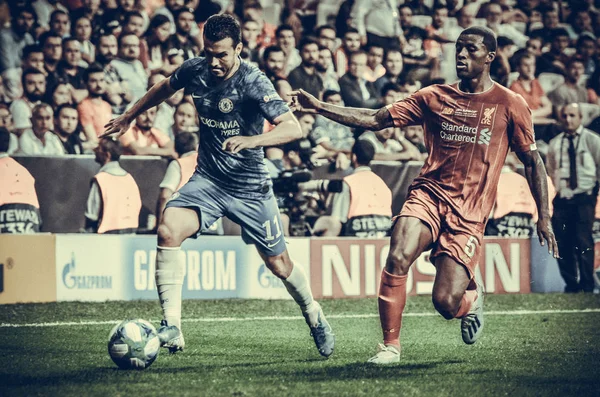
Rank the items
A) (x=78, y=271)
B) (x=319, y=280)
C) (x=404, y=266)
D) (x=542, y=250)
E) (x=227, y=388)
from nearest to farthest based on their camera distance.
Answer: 1. (x=227, y=388)
2. (x=404, y=266)
3. (x=78, y=271)
4. (x=319, y=280)
5. (x=542, y=250)

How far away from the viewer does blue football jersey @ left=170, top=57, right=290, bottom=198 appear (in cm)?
674

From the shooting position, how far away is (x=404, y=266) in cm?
662

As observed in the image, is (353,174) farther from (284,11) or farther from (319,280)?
(284,11)

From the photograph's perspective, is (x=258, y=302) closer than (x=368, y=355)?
No

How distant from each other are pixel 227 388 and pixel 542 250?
317 inches

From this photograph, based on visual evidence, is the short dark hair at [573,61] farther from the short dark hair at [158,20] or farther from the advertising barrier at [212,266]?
the advertising barrier at [212,266]

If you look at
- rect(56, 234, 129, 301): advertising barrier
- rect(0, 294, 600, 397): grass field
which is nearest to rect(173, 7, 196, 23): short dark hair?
rect(56, 234, 129, 301): advertising barrier

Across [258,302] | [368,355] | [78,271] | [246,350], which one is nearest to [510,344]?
[368,355]

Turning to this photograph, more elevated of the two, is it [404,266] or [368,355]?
[404,266]

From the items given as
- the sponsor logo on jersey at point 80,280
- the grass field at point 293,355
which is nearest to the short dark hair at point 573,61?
the grass field at point 293,355

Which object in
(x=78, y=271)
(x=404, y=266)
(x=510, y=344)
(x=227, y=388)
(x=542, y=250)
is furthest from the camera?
(x=542, y=250)

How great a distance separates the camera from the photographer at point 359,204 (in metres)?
12.2

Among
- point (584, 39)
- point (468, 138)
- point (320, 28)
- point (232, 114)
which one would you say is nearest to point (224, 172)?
point (232, 114)

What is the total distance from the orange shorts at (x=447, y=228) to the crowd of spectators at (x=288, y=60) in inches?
195
